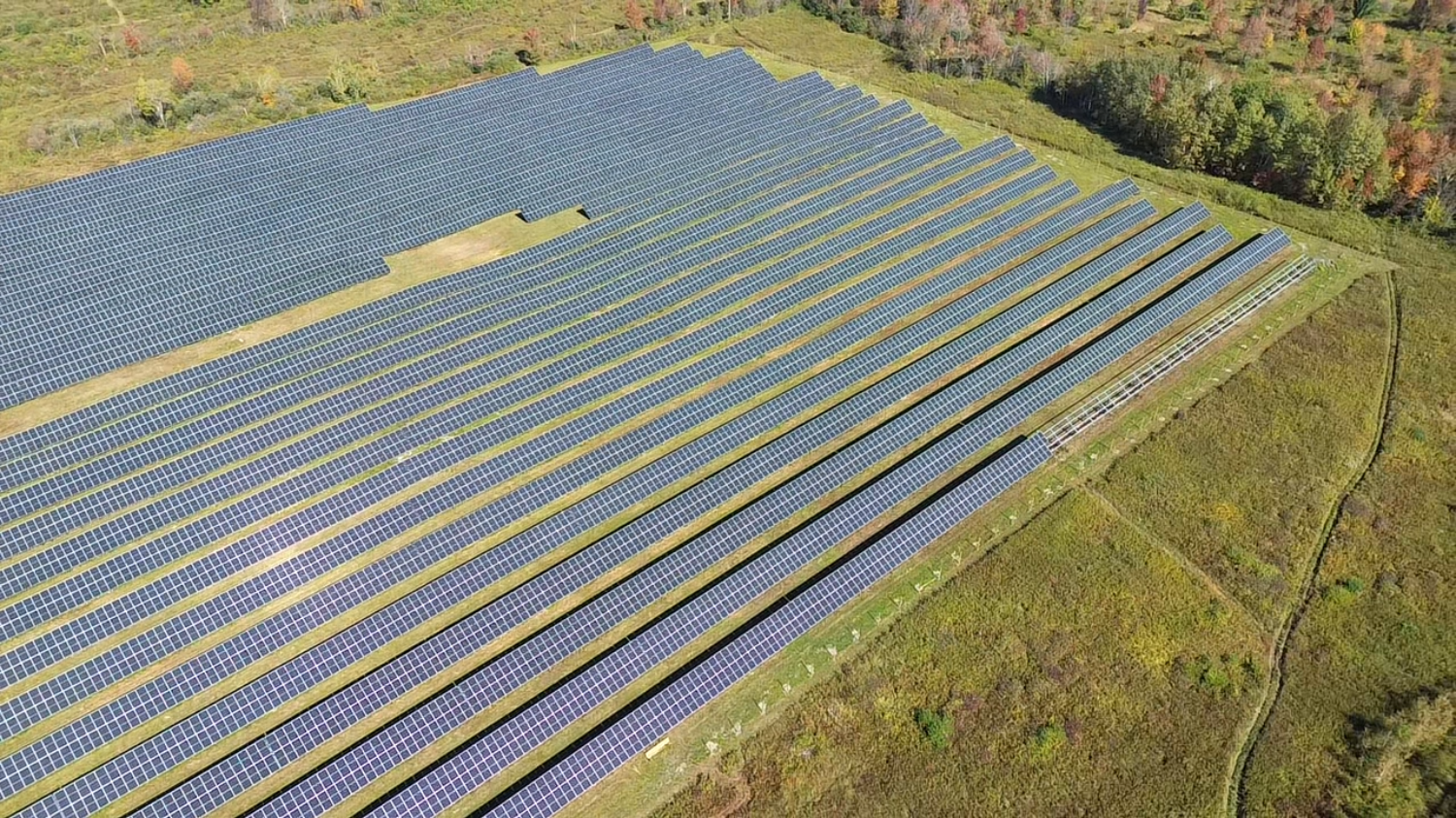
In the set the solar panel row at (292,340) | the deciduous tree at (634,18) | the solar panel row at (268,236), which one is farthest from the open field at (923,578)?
the deciduous tree at (634,18)

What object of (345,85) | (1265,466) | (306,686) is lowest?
(1265,466)

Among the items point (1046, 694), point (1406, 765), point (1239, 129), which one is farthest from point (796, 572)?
point (1239, 129)

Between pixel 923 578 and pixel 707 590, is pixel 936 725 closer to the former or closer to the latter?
pixel 923 578

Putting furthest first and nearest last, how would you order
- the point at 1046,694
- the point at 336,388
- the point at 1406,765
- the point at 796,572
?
1. the point at 336,388
2. the point at 796,572
3. the point at 1046,694
4. the point at 1406,765

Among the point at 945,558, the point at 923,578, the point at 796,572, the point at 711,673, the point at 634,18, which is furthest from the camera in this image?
the point at 634,18

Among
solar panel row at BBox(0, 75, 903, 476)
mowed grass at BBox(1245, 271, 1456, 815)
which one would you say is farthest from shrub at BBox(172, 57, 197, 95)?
mowed grass at BBox(1245, 271, 1456, 815)

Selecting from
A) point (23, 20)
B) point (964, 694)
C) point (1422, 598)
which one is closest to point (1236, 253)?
point (1422, 598)

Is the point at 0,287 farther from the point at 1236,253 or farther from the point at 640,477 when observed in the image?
the point at 1236,253
